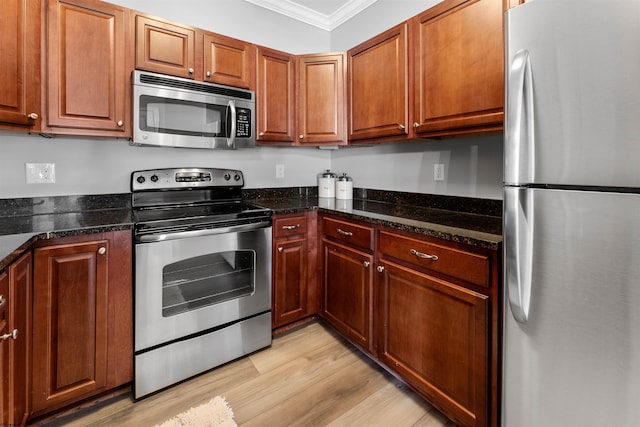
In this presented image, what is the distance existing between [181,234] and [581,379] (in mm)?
1758

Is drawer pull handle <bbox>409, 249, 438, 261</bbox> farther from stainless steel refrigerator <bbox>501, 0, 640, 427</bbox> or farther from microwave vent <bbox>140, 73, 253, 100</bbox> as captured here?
microwave vent <bbox>140, 73, 253, 100</bbox>

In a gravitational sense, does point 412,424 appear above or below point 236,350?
below

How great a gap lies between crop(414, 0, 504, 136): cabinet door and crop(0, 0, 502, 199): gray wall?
34 cm

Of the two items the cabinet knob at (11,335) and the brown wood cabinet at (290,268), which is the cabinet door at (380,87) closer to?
the brown wood cabinet at (290,268)

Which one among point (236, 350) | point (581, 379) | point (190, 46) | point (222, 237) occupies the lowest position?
point (236, 350)

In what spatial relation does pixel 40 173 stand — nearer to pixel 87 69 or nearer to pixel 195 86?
pixel 87 69

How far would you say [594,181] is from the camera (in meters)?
0.89

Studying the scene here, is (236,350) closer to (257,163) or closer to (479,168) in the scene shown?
(257,163)

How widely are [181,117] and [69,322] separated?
4.13 ft

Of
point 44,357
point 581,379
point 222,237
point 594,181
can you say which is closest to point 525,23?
point 594,181

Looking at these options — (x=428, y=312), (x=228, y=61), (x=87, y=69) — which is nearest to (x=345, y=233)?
(x=428, y=312)

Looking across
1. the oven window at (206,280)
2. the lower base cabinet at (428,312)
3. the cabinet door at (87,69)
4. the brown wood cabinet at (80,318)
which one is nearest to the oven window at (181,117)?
the cabinet door at (87,69)

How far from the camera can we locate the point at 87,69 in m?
1.68

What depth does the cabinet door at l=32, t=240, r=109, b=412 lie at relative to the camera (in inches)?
53.9
